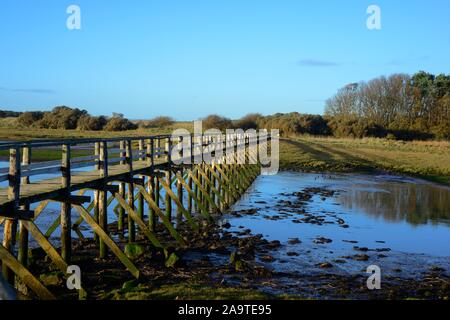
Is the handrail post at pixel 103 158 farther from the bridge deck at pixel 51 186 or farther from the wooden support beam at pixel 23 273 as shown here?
the wooden support beam at pixel 23 273

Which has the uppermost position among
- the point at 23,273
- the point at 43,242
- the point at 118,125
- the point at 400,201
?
Answer: the point at 118,125

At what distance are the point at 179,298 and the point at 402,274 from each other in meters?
6.57

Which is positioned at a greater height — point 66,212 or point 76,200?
point 76,200

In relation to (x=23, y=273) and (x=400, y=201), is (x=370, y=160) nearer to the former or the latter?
(x=400, y=201)

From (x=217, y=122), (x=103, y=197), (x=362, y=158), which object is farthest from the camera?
(x=217, y=122)

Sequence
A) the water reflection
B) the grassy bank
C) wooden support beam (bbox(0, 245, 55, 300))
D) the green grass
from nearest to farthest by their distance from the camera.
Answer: wooden support beam (bbox(0, 245, 55, 300))
the water reflection
the grassy bank
the green grass

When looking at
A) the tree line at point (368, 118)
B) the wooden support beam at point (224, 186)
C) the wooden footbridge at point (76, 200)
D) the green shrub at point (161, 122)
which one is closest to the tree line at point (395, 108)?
the tree line at point (368, 118)

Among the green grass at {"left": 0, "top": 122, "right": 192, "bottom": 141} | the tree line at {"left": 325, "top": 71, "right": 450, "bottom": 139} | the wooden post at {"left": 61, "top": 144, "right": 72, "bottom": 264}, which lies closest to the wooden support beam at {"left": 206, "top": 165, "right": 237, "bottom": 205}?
the wooden post at {"left": 61, "top": 144, "right": 72, "bottom": 264}

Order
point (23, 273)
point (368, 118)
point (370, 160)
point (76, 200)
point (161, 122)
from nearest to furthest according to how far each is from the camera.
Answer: point (23, 273)
point (76, 200)
point (370, 160)
point (368, 118)
point (161, 122)

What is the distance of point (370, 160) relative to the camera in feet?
153

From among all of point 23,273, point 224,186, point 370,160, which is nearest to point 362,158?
point 370,160

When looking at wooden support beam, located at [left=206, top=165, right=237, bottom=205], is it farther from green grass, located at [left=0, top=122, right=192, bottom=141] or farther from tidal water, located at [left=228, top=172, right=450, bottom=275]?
green grass, located at [left=0, top=122, right=192, bottom=141]

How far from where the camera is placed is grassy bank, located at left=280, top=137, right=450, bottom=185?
41.5 m
